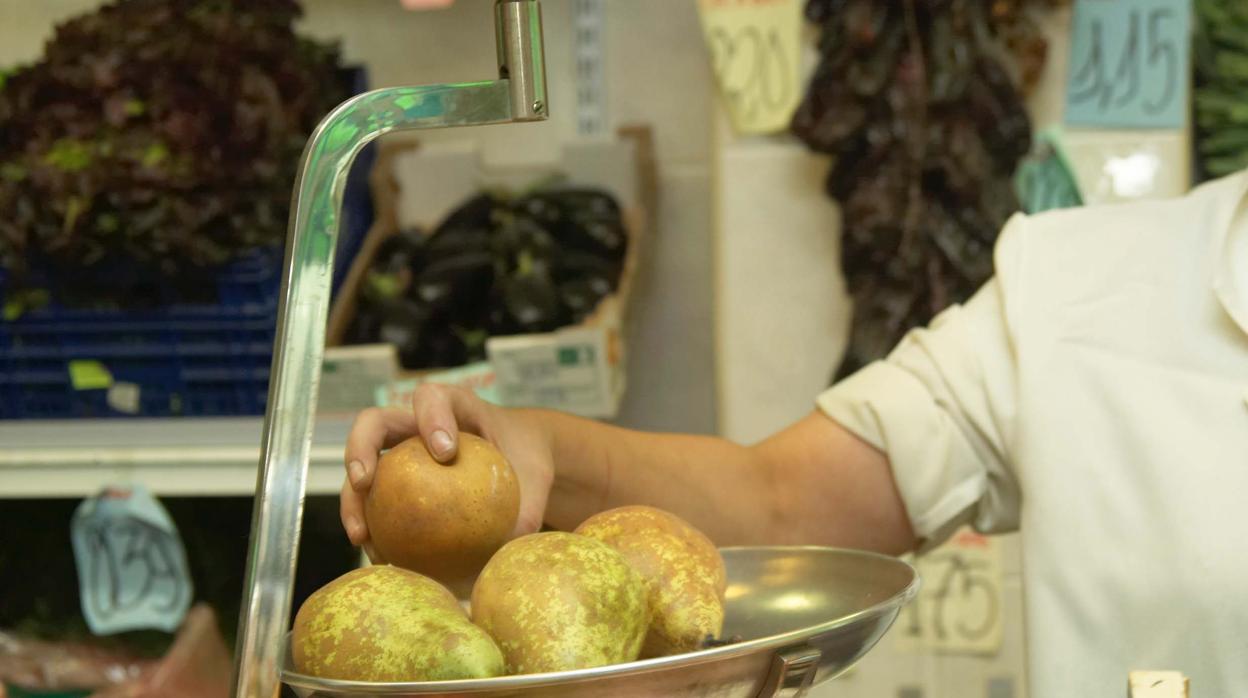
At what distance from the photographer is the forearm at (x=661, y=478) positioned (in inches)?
38.2

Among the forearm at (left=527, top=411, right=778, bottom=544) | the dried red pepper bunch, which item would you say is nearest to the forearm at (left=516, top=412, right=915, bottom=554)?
the forearm at (left=527, top=411, right=778, bottom=544)

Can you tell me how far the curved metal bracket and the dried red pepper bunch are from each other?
3.83ft

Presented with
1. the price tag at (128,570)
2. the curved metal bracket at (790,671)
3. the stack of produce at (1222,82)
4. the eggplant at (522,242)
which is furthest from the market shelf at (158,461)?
the stack of produce at (1222,82)

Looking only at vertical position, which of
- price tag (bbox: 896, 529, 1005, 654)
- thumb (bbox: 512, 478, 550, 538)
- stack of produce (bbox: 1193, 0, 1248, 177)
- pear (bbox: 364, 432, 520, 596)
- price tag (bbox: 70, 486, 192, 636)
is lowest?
price tag (bbox: 896, 529, 1005, 654)

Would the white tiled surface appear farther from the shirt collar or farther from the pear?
the pear

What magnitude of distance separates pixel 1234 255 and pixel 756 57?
0.84m

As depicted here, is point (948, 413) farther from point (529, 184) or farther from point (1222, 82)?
point (529, 184)

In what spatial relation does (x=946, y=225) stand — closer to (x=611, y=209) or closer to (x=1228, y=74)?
(x=1228, y=74)

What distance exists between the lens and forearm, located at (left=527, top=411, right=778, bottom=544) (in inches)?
38.2

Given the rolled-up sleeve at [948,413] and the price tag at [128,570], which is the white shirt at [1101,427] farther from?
the price tag at [128,570]

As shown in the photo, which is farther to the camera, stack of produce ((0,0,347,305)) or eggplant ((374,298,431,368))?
eggplant ((374,298,431,368))

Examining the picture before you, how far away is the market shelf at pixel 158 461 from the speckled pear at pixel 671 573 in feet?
2.97

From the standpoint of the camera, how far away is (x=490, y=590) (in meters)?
0.61

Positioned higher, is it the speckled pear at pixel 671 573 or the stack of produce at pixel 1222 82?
the stack of produce at pixel 1222 82
